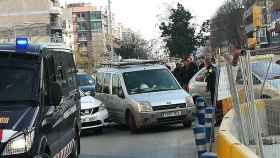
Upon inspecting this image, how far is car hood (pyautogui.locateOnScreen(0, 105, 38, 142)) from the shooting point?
729cm

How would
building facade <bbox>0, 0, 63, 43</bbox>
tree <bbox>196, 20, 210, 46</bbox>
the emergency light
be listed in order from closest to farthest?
the emergency light
tree <bbox>196, 20, 210, 46</bbox>
building facade <bbox>0, 0, 63, 43</bbox>

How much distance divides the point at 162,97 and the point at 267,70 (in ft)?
25.7

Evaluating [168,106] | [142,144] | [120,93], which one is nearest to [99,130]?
[120,93]

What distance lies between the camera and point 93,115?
1730 cm

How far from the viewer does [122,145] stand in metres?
14.8

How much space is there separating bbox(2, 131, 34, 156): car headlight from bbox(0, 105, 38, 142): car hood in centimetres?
7

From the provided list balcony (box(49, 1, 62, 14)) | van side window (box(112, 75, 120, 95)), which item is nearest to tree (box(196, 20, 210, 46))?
van side window (box(112, 75, 120, 95))

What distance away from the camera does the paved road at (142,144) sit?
13023mm

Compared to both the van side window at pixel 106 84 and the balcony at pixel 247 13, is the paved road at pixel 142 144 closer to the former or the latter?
the van side window at pixel 106 84

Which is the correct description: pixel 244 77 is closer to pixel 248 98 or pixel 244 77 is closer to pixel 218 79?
pixel 248 98

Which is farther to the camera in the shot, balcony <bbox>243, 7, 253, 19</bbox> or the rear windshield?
balcony <bbox>243, 7, 253, 19</bbox>

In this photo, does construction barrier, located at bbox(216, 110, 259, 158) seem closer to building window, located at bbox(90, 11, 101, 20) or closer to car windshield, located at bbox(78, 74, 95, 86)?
car windshield, located at bbox(78, 74, 95, 86)

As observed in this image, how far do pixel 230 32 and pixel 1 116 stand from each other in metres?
116

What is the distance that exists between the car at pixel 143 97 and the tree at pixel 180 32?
38.0m
